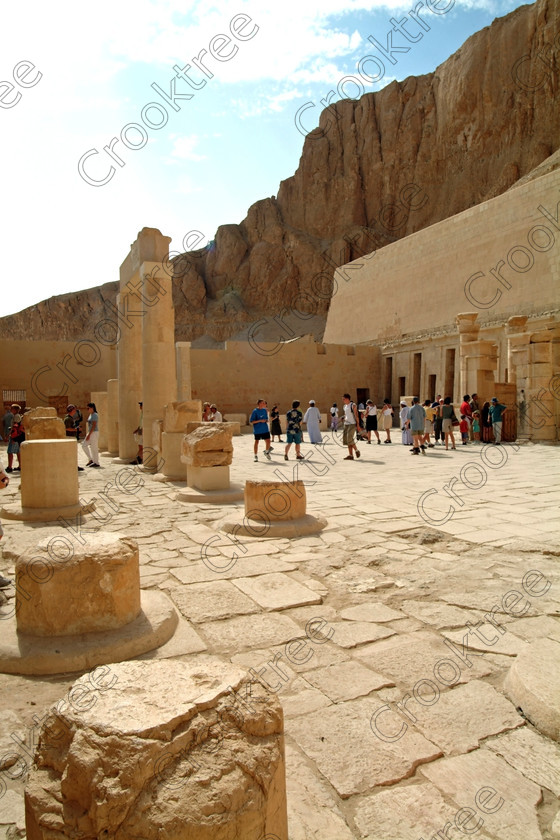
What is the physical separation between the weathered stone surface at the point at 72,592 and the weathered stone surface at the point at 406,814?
1.79m

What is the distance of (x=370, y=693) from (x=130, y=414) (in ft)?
35.0

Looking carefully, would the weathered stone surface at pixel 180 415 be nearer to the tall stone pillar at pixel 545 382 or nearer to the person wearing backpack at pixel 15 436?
the person wearing backpack at pixel 15 436

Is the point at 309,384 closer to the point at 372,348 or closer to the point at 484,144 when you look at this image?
the point at 372,348

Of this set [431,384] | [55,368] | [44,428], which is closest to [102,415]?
[44,428]

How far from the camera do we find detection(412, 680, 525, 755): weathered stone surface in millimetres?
2227

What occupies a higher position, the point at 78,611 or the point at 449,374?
the point at 449,374

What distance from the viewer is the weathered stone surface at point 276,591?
3695 mm

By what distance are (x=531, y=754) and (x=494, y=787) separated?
0.29m

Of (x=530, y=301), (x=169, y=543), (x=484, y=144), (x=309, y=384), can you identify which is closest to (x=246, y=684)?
(x=169, y=543)

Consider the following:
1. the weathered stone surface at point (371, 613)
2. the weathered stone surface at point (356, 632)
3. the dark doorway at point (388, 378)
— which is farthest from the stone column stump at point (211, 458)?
the dark doorway at point (388, 378)

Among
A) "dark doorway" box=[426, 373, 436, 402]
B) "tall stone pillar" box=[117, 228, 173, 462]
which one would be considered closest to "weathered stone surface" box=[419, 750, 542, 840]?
"tall stone pillar" box=[117, 228, 173, 462]

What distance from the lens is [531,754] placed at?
214 centimetres

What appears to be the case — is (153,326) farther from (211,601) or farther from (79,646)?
(79,646)

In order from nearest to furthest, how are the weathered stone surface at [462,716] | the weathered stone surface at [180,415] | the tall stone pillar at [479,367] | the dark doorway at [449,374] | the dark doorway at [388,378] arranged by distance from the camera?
the weathered stone surface at [462,716] < the weathered stone surface at [180,415] < the tall stone pillar at [479,367] < the dark doorway at [449,374] < the dark doorway at [388,378]
